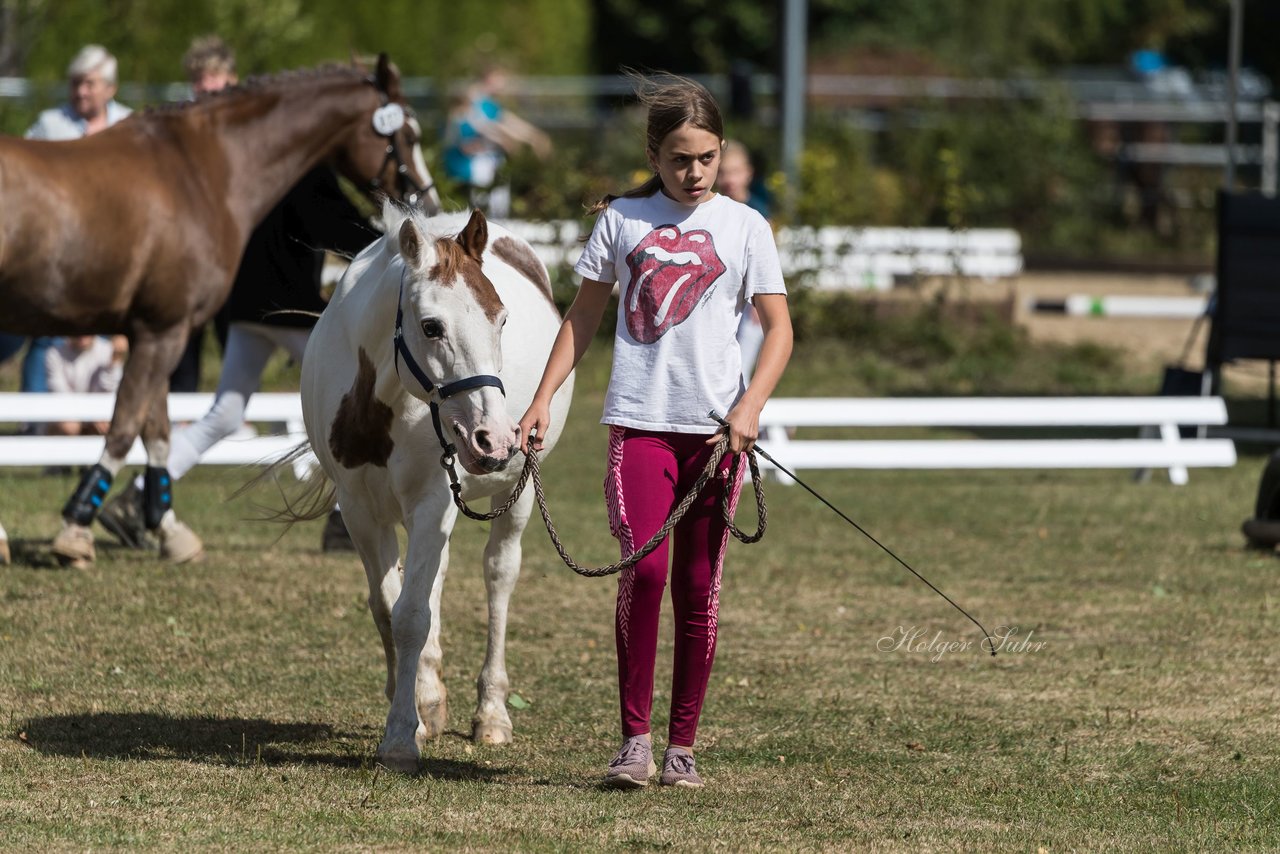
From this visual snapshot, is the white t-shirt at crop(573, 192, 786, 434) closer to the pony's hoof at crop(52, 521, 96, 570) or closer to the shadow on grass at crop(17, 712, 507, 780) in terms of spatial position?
the shadow on grass at crop(17, 712, 507, 780)

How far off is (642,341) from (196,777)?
6.19 feet

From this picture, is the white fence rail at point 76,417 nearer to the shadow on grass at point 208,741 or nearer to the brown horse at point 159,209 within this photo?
the brown horse at point 159,209

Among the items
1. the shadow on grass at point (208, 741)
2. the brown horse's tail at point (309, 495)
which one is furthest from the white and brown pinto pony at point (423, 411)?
the brown horse's tail at point (309, 495)

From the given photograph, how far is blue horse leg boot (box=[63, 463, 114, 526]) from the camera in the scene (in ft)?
29.1

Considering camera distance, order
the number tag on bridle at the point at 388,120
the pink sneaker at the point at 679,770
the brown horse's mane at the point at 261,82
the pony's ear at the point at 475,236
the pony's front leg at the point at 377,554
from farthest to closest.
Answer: the number tag on bridle at the point at 388,120 < the brown horse's mane at the point at 261,82 < the pony's front leg at the point at 377,554 < the pink sneaker at the point at 679,770 < the pony's ear at the point at 475,236

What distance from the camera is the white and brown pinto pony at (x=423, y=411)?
207 inches

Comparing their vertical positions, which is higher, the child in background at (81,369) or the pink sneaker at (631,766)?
the pink sneaker at (631,766)

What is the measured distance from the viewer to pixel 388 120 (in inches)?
378

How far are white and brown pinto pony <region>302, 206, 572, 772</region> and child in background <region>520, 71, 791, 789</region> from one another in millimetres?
299

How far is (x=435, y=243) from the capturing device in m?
5.44

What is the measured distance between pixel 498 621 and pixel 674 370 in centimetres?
156

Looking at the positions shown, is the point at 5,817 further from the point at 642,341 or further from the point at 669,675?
the point at 669,675

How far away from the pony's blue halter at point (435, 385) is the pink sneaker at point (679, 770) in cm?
111

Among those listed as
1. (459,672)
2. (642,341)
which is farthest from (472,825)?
(459,672)
